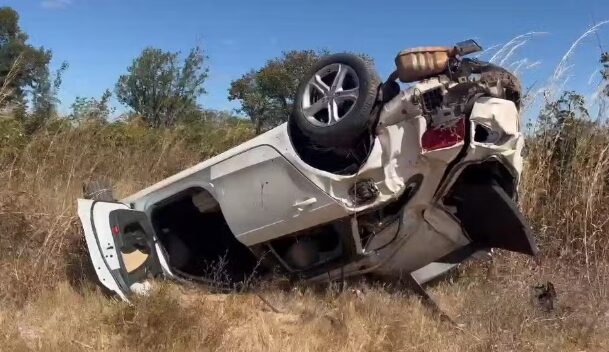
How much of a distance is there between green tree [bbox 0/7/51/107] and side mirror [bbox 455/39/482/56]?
4717mm

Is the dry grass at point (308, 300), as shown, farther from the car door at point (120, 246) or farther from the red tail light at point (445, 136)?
the red tail light at point (445, 136)

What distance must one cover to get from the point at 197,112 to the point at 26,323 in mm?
7121

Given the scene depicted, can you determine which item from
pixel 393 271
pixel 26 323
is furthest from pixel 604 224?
pixel 26 323

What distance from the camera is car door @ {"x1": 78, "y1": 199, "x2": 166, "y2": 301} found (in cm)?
480

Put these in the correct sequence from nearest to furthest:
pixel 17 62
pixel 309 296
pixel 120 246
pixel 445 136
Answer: pixel 445 136, pixel 309 296, pixel 120 246, pixel 17 62

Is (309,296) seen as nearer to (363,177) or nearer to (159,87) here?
(363,177)

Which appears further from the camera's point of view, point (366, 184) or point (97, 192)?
point (97, 192)

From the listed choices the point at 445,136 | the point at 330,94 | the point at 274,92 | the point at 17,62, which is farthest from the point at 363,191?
the point at 274,92

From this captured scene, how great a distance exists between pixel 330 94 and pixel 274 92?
8.93 metres

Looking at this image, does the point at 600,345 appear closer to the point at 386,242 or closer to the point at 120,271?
the point at 386,242

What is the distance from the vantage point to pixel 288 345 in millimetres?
3963

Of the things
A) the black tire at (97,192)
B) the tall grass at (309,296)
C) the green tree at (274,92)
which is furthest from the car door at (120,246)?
the green tree at (274,92)

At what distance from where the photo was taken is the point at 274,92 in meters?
13.5

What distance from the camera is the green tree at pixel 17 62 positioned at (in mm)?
7439
